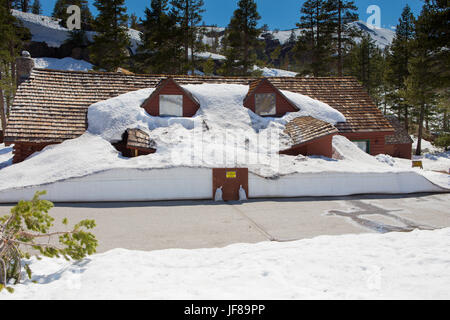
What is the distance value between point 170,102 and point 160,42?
20539 millimetres

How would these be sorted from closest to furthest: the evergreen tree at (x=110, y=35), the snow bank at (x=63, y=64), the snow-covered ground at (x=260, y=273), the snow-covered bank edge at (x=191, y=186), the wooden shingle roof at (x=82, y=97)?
the snow-covered ground at (x=260, y=273), the snow-covered bank edge at (x=191, y=186), the wooden shingle roof at (x=82, y=97), the evergreen tree at (x=110, y=35), the snow bank at (x=63, y=64)

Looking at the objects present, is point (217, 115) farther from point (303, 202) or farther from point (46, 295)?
point (46, 295)

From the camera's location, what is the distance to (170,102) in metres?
17.8

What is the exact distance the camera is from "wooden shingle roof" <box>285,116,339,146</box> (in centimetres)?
1564

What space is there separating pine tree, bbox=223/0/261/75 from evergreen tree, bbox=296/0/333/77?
586cm

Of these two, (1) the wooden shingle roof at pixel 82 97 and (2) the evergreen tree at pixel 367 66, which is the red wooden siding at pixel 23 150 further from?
(2) the evergreen tree at pixel 367 66

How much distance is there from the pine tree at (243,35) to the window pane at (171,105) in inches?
Answer: 757

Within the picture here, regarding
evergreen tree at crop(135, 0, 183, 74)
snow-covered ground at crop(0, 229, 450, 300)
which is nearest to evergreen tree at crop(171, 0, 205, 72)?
evergreen tree at crop(135, 0, 183, 74)

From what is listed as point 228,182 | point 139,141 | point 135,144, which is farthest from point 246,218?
point 139,141

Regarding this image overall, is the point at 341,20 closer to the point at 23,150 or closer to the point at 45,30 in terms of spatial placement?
the point at 23,150

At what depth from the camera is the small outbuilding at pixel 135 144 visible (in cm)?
1412

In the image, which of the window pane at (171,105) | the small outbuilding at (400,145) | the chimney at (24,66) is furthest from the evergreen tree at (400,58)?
the chimney at (24,66)

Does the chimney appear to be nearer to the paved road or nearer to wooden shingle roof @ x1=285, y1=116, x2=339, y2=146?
A: the paved road
